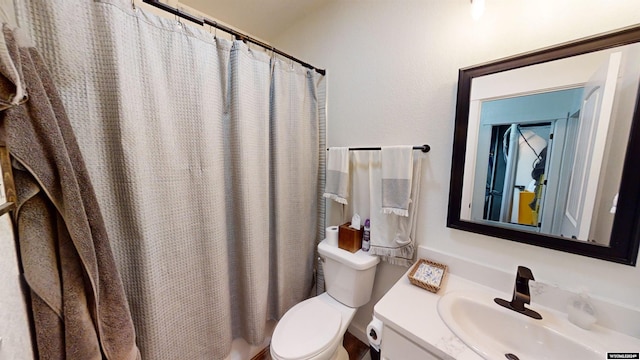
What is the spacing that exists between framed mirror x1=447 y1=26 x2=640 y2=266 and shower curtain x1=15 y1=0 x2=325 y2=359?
1008 millimetres

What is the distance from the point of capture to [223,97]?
3.69 ft

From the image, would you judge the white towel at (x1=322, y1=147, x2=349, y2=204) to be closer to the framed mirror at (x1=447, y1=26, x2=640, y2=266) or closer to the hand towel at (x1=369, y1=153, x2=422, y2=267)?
the hand towel at (x1=369, y1=153, x2=422, y2=267)

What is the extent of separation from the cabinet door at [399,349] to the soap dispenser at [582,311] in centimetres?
56

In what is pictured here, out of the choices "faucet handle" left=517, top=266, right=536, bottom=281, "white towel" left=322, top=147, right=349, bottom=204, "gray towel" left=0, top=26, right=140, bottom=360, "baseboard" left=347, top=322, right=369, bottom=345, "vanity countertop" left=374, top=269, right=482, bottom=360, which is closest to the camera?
"gray towel" left=0, top=26, right=140, bottom=360

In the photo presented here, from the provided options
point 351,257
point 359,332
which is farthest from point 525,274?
point 359,332

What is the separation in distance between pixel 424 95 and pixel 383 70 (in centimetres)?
31

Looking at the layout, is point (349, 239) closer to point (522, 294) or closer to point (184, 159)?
point (522, 294)

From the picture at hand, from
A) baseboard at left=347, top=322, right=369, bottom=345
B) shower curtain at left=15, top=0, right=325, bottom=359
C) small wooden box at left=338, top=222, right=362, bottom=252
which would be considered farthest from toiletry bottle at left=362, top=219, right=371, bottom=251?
baseboard at left=347, top=322, right=369, bottom=345

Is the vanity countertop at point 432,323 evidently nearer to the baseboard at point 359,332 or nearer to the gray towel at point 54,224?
the baseboard at point 359,332

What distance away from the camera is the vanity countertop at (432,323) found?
70 cm

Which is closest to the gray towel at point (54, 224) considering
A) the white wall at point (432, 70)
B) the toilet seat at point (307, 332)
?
the toilet seat at point (307, 332)

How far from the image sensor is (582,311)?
0.77 m

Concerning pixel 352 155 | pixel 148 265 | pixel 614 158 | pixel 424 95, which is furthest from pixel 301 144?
pixel 614 158

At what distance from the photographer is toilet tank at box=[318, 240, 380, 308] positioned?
4.17 feet
